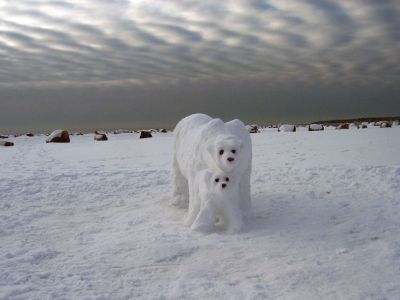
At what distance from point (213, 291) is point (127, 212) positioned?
13.0 ft

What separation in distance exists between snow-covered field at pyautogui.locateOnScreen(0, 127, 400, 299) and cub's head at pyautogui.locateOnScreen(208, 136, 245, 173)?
3.44ft

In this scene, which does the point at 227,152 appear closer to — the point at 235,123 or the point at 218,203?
the point at 218,203

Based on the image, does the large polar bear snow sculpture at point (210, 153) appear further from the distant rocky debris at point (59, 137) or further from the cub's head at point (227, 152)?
the distant rocky debris at point (59, 137)

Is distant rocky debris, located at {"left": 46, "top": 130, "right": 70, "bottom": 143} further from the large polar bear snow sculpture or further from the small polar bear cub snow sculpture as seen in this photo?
the small polar bear cub snow sculpture

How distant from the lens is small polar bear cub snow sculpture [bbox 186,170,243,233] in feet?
21.3

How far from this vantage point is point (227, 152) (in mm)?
6293

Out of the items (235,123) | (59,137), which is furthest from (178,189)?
(59,137)

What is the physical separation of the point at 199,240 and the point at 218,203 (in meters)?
0.69

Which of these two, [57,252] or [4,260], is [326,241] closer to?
[57,252]

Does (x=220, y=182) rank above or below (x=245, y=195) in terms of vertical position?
above

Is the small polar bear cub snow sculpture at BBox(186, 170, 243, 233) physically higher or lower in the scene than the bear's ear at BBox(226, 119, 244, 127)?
lower

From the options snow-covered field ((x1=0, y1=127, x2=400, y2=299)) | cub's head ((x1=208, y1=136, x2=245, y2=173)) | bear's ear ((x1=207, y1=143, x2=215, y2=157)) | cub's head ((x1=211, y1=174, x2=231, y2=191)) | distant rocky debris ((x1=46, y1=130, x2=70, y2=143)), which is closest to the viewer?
snow-covered field ((x1=0, y1=127, x2=400, y2=299))

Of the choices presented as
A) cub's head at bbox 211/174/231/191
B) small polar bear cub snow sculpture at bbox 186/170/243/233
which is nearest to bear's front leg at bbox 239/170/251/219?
small polar bear cub snow sculpture at bbox 186/170/243/233

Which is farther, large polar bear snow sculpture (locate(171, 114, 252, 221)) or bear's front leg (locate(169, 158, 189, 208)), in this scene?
bear's front leg (locate(169, 158, 189, 208))
